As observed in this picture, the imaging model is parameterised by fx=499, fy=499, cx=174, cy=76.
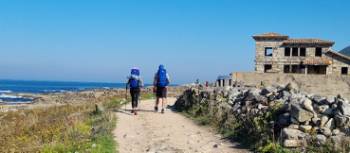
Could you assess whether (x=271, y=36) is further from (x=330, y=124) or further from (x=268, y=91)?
(x=330, y=124)

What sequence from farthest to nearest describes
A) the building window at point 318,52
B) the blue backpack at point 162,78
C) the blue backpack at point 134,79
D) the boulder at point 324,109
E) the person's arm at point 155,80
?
the building window at point 318,52 < the person's arm at point 155,80 < the blue backpack at point 162,78 < the blue backpack at point 134,79 < the boulder at point 324,109

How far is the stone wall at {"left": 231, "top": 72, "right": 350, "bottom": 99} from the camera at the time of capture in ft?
136

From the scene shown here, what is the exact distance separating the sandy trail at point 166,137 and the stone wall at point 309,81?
23888 mm

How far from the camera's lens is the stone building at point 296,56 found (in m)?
58.2

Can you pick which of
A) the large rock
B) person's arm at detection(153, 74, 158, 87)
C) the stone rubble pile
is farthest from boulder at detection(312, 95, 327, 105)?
person's arm at detection(153, 74, 158, 87)

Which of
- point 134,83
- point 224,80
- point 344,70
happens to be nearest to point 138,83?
point 134,83

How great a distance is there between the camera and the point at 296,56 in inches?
2315

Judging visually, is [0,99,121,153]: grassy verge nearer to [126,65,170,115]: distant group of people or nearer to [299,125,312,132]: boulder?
[126,65,170,115]: distant group of people

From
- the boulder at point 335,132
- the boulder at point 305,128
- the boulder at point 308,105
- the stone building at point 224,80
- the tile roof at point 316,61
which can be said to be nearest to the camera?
the boulder at point 335,132

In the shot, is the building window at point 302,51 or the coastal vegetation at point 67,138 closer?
the coastal vegetation at point 67,138

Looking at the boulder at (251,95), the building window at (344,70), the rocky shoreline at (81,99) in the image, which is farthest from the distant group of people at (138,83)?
the building window at (344,70)

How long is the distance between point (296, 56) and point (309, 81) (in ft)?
56.9

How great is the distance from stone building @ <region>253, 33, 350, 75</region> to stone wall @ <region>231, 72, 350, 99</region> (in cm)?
1553

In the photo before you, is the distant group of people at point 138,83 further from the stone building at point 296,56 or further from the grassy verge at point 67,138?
the stone building at point 296,56
